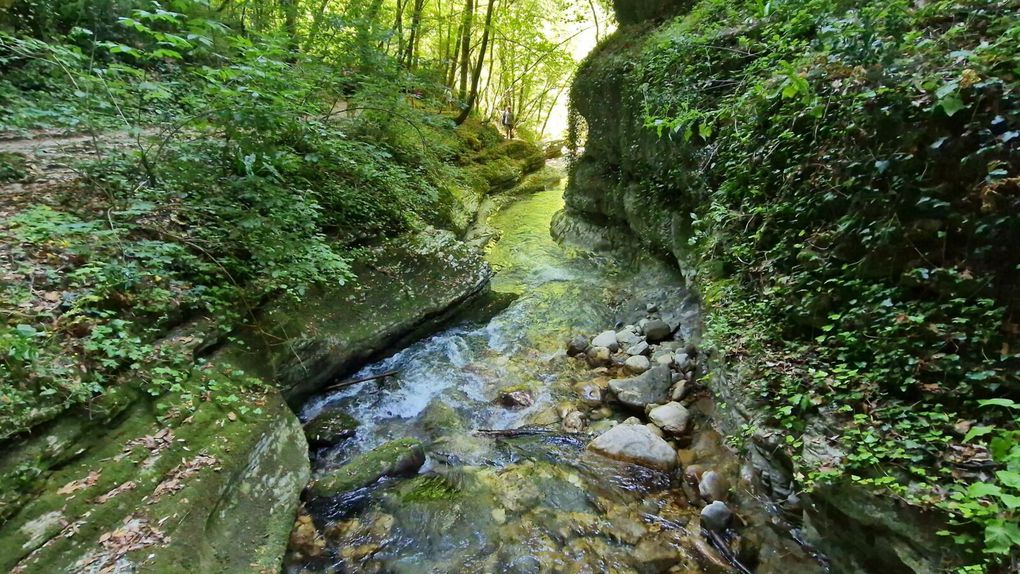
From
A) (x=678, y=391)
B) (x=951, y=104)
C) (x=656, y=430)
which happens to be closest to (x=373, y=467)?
(x=656, y=430)

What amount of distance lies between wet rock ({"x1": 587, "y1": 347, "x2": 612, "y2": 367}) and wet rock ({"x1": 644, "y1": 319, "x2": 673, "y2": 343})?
2.36ft

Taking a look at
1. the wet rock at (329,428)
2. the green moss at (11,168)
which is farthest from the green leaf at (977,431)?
the green moss at (11,168)

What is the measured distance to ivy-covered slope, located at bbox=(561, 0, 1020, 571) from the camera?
8.64 feet

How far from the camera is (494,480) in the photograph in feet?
16.0

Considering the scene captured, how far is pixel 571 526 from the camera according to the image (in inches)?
169

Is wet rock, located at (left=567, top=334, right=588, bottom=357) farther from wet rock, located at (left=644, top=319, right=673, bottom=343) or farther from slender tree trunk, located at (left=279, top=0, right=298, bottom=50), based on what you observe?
slender tree trunk, located at (left=279, top=0, right=298, bottom=50)

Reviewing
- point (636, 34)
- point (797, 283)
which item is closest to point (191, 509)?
point (797, 283)

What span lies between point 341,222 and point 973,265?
7.76m

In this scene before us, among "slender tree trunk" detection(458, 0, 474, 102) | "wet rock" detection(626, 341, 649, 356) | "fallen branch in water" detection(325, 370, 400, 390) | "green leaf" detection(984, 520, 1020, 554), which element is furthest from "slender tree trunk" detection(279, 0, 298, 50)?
"green leaf" detection(984, 520, 1020, 554)

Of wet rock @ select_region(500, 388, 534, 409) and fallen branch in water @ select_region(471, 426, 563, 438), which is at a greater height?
wet rock @ select_region(500, 388, 534, 409)

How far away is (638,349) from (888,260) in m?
3.87

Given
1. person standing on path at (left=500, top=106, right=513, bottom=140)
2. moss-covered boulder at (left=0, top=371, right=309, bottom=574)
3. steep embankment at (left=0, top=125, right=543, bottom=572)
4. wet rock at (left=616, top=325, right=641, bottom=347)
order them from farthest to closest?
person standing on path at (left=500, top=106, right=513, bottom=140)
wet rock at (left=616, top=325, right=641, bottom=347)
steep embankment at (left=0, top=125, right=543, bottom=572)
moss-covered boulder at (left=0, top=371, right=309, bottom=574)

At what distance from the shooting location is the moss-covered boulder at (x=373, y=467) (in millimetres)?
4652

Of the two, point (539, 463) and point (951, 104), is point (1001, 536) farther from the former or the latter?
point (539, 463)
